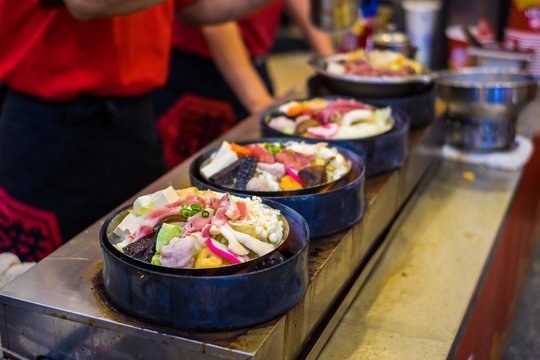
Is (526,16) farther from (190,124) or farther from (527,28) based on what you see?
(190,124)

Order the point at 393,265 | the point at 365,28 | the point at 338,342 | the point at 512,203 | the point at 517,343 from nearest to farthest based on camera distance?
the point at 338,342, the point at 393,265, the point at 512,203, the point at 517,343, the point at 365,28

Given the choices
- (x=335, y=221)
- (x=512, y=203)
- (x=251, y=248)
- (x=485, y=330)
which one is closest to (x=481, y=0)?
(x=512, y=203)

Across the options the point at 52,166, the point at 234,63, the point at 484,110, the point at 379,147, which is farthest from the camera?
the point at 234,63

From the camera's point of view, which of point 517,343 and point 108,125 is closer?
point 108,125

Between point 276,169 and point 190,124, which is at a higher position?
point 276,169

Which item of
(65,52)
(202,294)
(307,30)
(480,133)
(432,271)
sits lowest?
(432,271)

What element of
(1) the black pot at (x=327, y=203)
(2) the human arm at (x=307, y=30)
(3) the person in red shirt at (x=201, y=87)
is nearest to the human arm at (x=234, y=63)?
(3) the person in red shirt at (x=201, y=87)

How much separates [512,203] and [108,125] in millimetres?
1486

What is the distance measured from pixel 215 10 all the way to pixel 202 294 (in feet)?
5.28

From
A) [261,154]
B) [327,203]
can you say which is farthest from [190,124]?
[327,203]

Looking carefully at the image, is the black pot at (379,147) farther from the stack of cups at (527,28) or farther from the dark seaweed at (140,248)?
the stack of cups at (527,28)

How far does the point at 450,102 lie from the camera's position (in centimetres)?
250

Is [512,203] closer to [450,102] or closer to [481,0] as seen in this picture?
[450,102]

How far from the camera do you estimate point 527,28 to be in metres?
3.34
